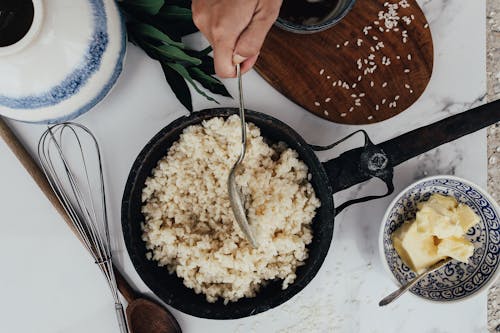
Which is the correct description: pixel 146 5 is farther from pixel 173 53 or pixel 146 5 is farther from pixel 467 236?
pixel 467 236

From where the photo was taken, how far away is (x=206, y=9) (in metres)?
0.66

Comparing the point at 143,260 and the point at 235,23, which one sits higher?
the point at 235,23

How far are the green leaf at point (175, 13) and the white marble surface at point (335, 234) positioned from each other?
0.36 feet

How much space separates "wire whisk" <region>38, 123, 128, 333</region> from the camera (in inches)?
40.7

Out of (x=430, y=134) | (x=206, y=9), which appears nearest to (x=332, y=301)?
(x=430, y=134)

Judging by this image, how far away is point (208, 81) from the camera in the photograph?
1.00 metres

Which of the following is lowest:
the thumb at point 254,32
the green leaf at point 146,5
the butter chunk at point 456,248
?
the butter chunk at point 456,248

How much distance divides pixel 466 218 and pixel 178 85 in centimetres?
56

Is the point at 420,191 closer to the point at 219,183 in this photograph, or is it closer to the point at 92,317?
the point at 219,183

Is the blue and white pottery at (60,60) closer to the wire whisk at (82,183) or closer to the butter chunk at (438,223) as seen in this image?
the wire whisk at (82,183)

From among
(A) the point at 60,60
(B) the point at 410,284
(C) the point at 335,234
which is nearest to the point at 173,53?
(A) the point at 60,60

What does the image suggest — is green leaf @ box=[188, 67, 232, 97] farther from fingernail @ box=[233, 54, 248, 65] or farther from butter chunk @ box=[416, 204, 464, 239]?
butter chunk @ box=[416, 204, 464, 239]

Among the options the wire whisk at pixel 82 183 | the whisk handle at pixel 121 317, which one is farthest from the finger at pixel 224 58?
the whisk handle at pixel 121 317

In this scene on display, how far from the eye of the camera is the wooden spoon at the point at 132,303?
1017mm
